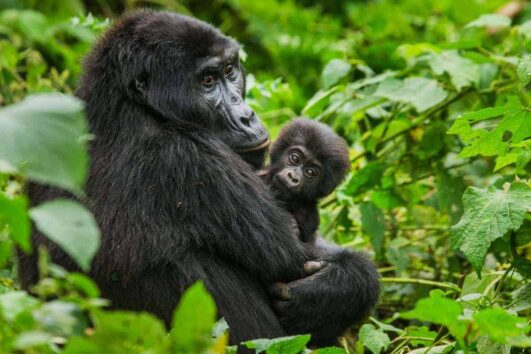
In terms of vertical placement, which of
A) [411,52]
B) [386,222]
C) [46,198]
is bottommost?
[386,222]

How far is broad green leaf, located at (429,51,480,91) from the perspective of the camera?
15.2ft

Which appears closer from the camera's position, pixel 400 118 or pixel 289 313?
pixel 289 313

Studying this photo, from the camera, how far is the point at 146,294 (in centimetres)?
323

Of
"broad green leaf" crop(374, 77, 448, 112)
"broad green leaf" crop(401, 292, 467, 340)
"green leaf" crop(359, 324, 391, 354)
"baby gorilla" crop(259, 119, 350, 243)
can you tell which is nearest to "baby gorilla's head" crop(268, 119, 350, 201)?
"baby gorilla" crop(259, 119, 350, 243)

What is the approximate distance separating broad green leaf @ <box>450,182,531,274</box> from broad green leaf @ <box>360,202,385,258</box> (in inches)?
51.2

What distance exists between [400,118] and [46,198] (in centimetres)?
234

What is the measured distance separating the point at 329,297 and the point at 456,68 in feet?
5.49

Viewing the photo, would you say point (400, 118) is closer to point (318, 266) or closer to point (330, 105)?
point (330, 105)

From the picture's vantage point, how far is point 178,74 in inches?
145

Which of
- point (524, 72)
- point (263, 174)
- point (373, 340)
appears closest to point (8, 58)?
point (263, 174)

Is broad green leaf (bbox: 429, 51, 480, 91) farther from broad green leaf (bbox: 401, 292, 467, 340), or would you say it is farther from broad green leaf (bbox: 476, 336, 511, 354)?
broad green leaf (bbox: 401, 292, 467, 340)

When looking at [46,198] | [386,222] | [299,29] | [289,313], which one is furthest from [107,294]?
[299,29]

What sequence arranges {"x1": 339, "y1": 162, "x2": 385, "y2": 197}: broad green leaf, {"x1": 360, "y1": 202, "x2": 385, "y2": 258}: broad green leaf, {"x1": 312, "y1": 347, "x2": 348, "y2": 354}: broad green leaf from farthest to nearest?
1. {"x1": 339, "y1": 162, "x2": 385, "y2": 197}: broad green leaf
2. {"x1": 360, "y1": 202, "x2": 385, "y2": 258}: broad green leaf
3. {"x1": 312, "y1": 347, "x2": 348, "y2": 354}: broad green leaf

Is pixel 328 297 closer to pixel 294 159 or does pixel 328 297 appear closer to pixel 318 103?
pixel 294 159
